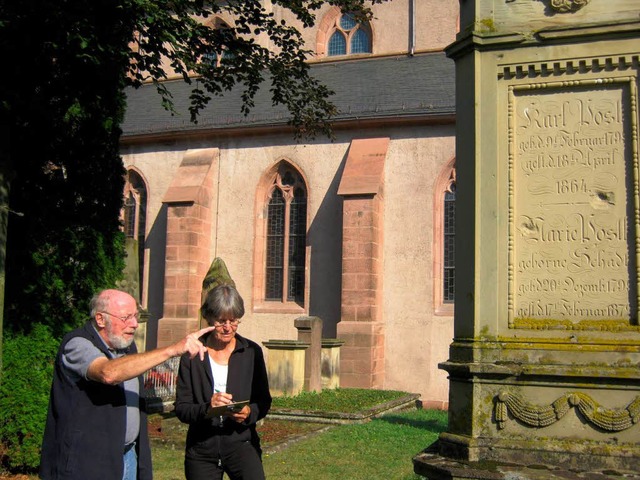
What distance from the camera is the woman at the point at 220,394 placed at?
12.0 feet

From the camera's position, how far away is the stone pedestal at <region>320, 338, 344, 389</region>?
14984 millimetres

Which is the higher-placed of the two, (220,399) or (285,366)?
(220,399)

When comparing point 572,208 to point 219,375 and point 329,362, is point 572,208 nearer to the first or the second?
point 219,375

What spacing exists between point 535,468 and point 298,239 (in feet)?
46.3

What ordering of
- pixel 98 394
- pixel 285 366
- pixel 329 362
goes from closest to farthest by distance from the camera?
1. pixel 98 394
2. pixel 285 366
3. pixel 329 362

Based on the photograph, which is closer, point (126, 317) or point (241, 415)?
point (126, 317)

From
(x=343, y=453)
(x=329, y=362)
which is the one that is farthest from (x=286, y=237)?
(x=343, y=453)

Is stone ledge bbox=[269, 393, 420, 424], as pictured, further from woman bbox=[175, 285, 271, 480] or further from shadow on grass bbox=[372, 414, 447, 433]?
woman bbox=[175, 285, 271, 480]

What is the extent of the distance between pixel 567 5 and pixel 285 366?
9984 millimetres

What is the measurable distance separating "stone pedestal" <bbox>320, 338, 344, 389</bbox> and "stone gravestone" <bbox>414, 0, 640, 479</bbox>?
410 inches

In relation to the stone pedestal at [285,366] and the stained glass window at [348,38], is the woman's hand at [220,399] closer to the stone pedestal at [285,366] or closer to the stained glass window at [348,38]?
the stone pedestal at [285,366]

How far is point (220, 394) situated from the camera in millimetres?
3557

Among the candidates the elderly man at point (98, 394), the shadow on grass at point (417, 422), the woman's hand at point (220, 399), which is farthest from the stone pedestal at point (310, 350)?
the elderly man at point (98, 394)

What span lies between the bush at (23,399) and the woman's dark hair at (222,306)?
4434 millimetres
